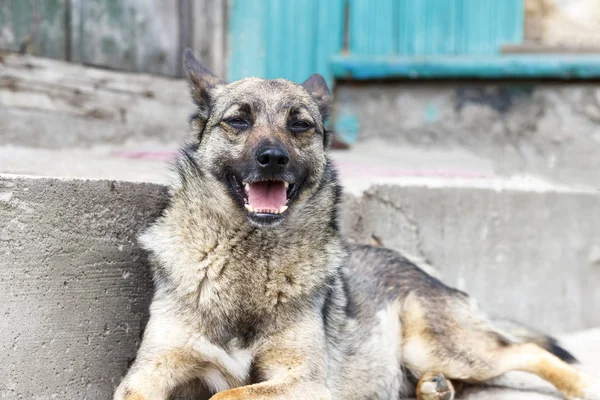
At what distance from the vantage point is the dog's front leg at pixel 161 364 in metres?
2.80

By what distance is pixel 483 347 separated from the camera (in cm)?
378

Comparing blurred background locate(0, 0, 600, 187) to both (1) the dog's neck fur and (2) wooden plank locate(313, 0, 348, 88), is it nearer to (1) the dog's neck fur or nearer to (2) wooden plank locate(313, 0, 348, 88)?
(2) wooden plank locate(313, 0, 348, 88)

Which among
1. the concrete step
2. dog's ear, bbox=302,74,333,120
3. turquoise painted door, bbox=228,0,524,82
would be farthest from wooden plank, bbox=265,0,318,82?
dog's ear, bbox=302,74,333,120

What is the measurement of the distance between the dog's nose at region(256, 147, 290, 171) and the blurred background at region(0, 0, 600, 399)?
0.69 m

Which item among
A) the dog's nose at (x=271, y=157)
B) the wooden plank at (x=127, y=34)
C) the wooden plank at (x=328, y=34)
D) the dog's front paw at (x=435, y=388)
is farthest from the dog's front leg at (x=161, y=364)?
the wooden plank at (x=328, y=34)

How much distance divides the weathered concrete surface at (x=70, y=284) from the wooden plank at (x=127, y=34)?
2.89m

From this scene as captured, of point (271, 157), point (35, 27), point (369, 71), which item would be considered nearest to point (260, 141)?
point (271, 157)

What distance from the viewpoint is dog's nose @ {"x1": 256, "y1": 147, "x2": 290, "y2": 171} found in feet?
9.65

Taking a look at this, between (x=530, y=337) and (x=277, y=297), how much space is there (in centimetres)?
185

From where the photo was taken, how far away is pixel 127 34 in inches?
242

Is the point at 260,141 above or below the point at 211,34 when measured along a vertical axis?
below

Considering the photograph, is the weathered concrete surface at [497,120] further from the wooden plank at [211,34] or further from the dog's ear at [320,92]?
the dog's ear at [320,92]

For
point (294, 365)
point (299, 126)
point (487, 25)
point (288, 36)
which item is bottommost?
point (294, 365)

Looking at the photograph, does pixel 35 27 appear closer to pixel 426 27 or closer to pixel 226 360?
pixel 426 27
